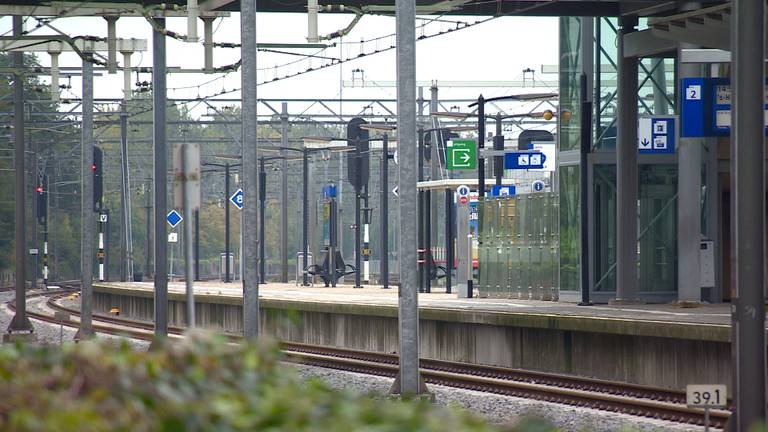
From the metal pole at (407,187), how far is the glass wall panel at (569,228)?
1302 centimetres

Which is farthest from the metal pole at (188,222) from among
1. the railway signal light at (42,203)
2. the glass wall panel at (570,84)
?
the railway signal light at (42,203)

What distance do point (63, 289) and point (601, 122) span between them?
42873 millimetres

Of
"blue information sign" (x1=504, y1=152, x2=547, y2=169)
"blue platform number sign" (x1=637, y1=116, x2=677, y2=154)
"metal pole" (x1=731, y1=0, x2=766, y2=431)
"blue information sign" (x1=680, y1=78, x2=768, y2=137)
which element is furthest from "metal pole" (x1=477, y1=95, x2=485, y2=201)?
A: "metal pole" (x1=731, y1=0, x2=766, y2=431)

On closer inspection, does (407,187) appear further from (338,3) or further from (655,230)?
(655,230)

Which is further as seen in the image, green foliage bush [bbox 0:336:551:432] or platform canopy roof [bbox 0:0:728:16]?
platform canopy roof [bbox 0:0:728:16]

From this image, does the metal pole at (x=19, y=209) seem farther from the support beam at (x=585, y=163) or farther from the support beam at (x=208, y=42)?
the support beam at (x=585, y=163)

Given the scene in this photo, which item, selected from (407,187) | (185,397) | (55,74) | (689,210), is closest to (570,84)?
Result: (689,210)

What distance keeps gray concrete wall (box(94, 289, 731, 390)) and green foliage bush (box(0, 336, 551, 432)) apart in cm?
730

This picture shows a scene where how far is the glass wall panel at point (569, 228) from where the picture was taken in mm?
30188

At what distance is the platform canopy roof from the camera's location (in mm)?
26234

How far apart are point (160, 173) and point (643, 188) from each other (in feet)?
31.2

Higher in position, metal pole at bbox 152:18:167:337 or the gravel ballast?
metal pole at bbox 152:18:167:337

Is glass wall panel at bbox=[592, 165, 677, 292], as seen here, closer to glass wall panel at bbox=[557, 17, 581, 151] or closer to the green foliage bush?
glass wall panel at bbox=[557, 17, 581, 151]

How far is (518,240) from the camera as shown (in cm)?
3294
